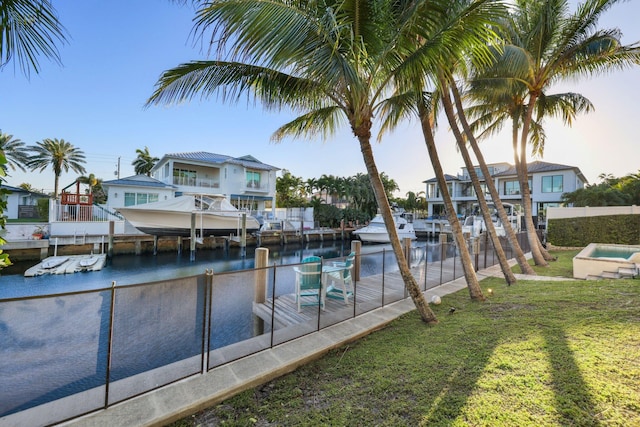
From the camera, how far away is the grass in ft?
8.86

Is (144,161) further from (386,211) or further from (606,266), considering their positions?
(606,266)

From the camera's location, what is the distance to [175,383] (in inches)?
135

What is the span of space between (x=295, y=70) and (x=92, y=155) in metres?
50.1

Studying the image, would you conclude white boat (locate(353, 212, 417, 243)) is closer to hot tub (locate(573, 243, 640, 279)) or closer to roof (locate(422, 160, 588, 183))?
roof (locate(422, 160, 588, 183))

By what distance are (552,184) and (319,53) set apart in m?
35.0

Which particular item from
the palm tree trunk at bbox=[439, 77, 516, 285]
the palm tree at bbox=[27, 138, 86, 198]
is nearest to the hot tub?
the palm tree trunk at bbox=[439, 77, 516, 285]

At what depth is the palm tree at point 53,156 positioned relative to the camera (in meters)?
34.0

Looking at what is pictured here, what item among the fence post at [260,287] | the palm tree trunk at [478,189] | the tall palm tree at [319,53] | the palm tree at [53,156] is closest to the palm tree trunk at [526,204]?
the palm tree trunk at [478,189]

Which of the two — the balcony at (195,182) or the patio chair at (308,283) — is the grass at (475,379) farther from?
the balcony at (195,182)

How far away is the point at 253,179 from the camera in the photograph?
30234mm

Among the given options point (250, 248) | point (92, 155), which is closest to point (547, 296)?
point (250, 248)

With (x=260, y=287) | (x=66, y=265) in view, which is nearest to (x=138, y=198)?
(x=66, y=265)

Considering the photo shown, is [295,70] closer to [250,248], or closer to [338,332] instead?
[338,332]

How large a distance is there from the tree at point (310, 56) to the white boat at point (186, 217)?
15.8m
